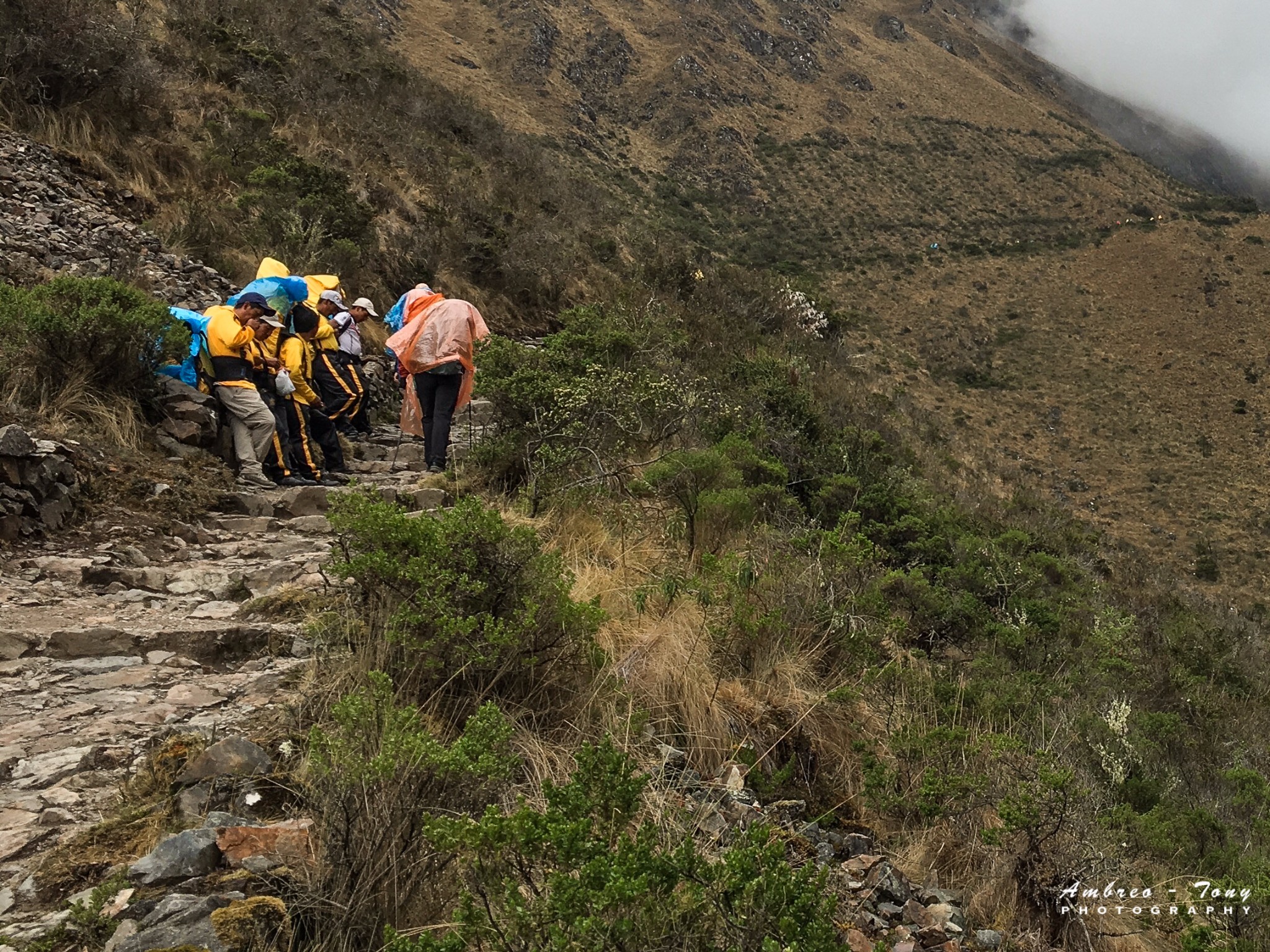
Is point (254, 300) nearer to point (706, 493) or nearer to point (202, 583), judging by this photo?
point (202, 583)

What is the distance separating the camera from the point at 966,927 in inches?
92.4

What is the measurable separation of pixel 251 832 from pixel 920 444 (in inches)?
600

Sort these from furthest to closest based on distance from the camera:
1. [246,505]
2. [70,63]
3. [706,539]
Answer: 1. [70,63]
2. [246,505]
3. [706,539]

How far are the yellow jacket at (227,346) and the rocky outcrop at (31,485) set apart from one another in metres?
1.53

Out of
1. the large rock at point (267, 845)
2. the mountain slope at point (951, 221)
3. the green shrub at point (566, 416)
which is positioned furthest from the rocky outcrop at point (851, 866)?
the mountain slope at point (951, 221)

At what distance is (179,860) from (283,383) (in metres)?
4.62

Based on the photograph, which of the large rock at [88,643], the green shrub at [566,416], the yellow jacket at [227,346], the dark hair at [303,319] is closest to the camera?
the large rock at [88,643]

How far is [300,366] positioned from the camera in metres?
6.17

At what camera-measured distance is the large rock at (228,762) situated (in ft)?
6.72

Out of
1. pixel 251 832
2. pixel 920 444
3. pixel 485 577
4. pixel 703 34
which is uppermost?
pixel 703 34

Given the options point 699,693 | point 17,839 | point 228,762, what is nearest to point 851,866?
point 699,693

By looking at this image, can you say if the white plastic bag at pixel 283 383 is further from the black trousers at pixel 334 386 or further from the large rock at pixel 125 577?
the large rock at pixel 125 577

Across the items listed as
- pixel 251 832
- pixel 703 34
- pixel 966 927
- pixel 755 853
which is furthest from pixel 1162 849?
pixel 703 34

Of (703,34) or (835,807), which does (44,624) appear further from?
(703,34)
